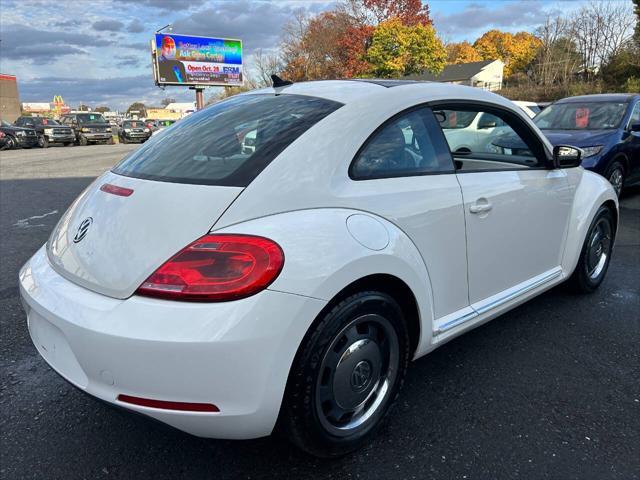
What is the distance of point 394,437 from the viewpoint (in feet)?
7.77

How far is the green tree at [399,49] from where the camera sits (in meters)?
42.9

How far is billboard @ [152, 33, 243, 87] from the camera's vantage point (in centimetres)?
3650

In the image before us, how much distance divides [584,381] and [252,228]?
2.13m

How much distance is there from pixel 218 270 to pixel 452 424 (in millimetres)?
1418

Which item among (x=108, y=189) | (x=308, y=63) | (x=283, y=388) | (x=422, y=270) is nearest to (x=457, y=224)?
(x=422, y=270)

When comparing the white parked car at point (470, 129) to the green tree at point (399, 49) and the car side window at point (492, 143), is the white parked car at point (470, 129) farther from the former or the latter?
the green tree at point (399, 49)

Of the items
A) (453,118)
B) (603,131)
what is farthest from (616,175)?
(453,118)

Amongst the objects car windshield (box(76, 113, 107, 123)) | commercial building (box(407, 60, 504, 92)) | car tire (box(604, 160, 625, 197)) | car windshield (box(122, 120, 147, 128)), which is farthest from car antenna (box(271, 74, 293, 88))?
commercial building (box(407, 60, 504, 92))

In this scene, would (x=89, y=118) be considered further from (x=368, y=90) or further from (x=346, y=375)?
(x=346, y=375)

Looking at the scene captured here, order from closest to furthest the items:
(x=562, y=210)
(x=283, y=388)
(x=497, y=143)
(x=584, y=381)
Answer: (x=283, y=388)
(x=584, y=381)
(x=562, y=210)
(x=497, y=143)

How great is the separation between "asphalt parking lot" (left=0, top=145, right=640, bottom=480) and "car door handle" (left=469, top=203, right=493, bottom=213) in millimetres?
951

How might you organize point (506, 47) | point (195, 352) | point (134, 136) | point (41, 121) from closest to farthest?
point (195, 352)
point (41, 121)
point (134, 136)
point (506, 47)

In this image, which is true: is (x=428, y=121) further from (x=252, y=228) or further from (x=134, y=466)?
(x=134, y=466)

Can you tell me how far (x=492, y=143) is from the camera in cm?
366
